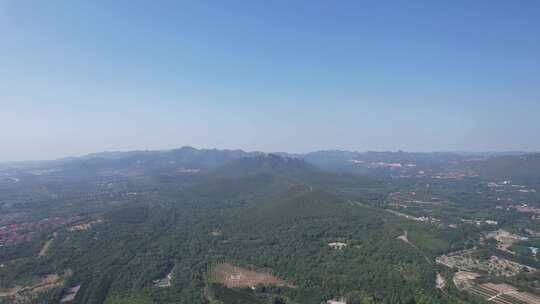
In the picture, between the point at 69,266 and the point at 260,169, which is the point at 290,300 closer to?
the point at 69,266

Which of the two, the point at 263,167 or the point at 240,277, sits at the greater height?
the point at 263,167

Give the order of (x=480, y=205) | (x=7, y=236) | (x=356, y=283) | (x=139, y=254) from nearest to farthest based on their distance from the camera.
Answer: (x=356, y=283)
(x=139, y=254)
(x=7, y=236)
(x=480, y=205)

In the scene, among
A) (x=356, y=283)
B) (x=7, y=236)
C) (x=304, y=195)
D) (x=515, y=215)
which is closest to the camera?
(x=356, y=283)

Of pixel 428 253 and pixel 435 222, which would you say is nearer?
pixel 428 253

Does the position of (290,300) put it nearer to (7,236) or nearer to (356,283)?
(356,283)

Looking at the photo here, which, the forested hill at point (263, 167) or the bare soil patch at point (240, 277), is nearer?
the bare soil patch at point (240, 277)

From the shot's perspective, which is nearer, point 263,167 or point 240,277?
point 240,277

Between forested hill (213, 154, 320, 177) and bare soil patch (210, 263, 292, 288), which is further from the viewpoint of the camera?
forested hill (213, 154, 320, 177)

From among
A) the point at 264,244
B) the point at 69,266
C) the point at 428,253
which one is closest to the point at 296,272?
the point at 264,244

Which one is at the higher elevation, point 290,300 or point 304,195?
point 304,195

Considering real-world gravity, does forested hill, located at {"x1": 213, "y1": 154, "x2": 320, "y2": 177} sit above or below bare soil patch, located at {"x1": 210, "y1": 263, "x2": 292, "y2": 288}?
above
